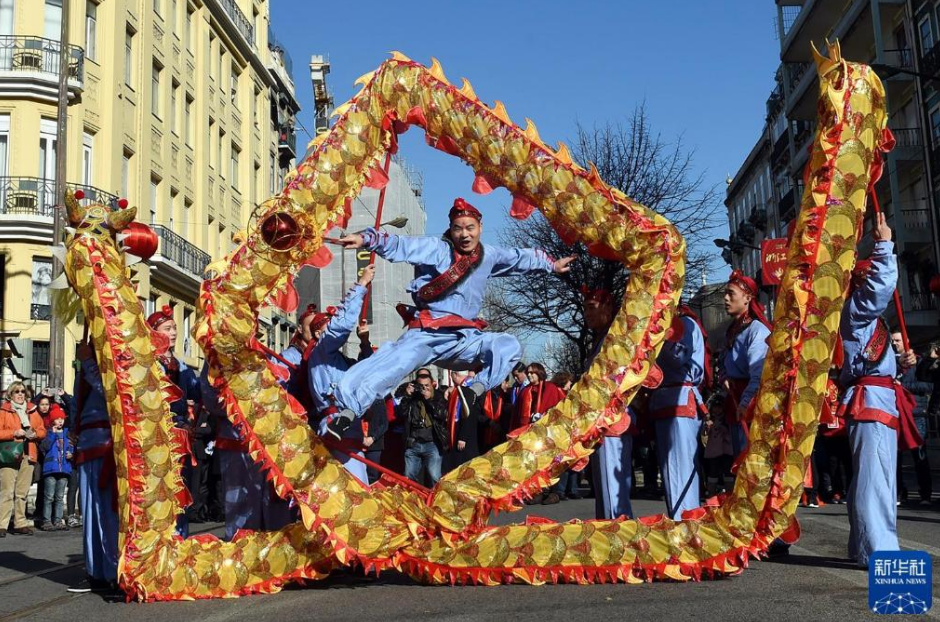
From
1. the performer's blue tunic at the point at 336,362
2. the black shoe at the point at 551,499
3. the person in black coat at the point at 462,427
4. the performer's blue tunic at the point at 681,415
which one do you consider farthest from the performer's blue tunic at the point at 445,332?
the black shoe at the point at 551,499

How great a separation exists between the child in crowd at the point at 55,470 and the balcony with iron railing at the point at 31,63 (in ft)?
47.1

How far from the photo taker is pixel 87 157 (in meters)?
26.5

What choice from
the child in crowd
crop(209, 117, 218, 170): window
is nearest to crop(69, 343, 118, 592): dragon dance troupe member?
the child in crowd

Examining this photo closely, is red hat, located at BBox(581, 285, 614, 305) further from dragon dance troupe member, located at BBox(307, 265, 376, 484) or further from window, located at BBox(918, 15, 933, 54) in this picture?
window, located at BBox(918, 15, 933, 54)

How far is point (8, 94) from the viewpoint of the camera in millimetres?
25047

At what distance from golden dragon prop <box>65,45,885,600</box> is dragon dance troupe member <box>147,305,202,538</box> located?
0.35 metres

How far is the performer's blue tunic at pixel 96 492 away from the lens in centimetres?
680

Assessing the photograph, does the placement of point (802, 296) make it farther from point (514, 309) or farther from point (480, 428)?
point (514, 309)

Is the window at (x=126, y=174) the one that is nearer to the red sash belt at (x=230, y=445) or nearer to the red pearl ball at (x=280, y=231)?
the red sash belt at (x=230, y=445)

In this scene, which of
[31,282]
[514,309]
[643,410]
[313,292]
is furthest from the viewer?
[313,292]

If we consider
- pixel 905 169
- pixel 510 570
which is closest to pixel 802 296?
pixel 510 570

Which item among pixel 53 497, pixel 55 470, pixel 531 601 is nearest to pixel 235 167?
pixel 53 497

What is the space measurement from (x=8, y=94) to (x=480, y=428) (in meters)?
17.4

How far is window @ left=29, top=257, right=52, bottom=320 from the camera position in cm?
2456
